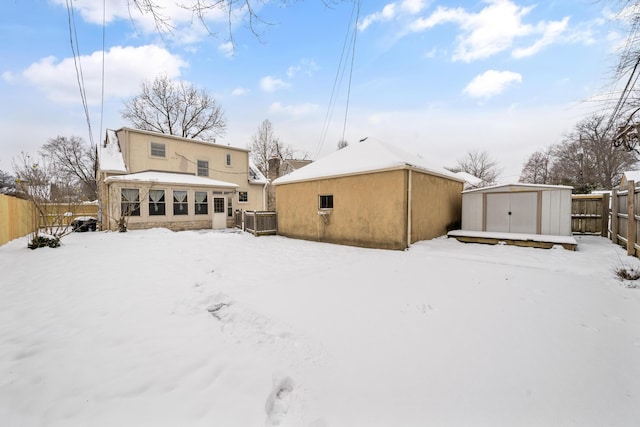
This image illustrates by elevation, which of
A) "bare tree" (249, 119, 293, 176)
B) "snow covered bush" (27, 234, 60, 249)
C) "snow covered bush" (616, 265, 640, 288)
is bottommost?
"snow covered bush" (616, 265, 640, 288)

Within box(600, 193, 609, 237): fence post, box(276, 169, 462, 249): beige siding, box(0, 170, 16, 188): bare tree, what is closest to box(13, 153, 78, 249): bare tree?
box(276, 169, 462, 249): beige siding

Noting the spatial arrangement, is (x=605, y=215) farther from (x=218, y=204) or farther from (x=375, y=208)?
(x=218, y=204)

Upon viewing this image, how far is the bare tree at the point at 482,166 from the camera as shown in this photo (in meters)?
33.1

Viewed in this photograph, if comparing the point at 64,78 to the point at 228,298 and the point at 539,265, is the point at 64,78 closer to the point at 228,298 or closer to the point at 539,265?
the point at 228,298

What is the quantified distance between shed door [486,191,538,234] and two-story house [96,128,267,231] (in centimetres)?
1395

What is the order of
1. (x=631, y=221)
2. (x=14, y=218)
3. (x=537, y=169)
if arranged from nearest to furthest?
1. (x=631, y=221)
2. (x=14, y=218)
3. (x=537, y=169)

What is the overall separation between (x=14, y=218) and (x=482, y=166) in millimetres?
41552

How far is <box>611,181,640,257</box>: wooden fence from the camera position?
5980 mm

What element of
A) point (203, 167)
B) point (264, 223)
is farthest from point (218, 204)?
point (264, 223)

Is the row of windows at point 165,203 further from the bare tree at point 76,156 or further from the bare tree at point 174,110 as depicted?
the bare tree at point 76,156

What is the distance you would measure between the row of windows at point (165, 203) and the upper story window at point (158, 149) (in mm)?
2825

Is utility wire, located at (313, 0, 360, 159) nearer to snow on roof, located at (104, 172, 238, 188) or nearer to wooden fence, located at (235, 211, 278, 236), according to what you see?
wooden fence, located at (235, 211, 278, 236)

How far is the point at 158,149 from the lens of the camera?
15.3 m

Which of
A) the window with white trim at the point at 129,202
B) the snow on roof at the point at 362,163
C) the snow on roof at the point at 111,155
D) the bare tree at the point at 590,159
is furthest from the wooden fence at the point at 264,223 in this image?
the bare tree at the point at 590,159
